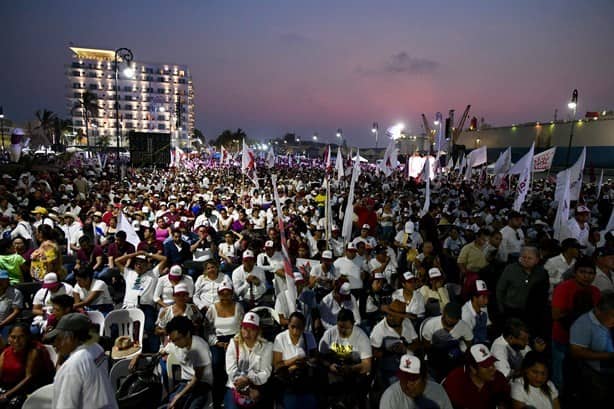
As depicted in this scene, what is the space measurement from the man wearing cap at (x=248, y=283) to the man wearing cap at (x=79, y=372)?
10.2 ft

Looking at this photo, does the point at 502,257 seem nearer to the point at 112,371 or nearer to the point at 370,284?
the point at 370,284

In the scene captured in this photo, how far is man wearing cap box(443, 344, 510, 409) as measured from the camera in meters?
3.46

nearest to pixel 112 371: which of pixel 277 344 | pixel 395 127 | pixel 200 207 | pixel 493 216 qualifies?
pixel 277 344

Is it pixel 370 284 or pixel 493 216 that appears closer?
pixel 370 284

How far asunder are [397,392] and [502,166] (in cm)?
1379

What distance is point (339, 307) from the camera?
5.56m

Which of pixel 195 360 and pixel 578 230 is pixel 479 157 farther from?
pixel 195 360

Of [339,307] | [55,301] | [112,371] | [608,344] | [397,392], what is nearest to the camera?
[397,392]

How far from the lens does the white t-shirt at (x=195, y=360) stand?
414 centimetres

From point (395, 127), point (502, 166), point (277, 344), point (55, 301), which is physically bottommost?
point (277, 344)

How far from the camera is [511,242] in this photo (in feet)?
28.1

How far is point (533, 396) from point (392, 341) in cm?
161

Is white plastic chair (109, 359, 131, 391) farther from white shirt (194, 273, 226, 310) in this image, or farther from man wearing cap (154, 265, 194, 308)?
white shirt (194, 273, 226, 310)

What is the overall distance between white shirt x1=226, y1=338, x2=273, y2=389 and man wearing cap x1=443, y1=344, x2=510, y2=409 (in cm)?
186
